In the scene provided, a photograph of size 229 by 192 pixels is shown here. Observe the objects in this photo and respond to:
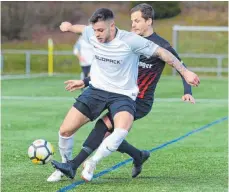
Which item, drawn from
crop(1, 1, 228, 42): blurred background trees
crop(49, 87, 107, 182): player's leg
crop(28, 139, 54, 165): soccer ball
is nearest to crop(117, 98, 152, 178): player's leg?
crop(49, 87, 107, 182): player's leg

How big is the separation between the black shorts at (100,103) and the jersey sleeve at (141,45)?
55 centimetres

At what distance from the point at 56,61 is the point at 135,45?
3496 centimetres

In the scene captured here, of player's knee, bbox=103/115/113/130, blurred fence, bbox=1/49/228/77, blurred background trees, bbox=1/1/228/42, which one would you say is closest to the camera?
player's knee, bbox=103/115/113/130

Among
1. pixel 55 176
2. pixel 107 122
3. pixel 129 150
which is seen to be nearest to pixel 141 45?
pixel 107 122

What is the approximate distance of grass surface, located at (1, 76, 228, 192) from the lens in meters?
8.55

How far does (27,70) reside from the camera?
1586 inches

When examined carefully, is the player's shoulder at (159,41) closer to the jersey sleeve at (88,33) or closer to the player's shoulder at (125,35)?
→ the player's shoulder at (125,35)

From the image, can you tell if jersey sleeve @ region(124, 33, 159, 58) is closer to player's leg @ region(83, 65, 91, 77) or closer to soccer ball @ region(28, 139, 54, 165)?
soccer ball @ region(28, 139, 54, 165)

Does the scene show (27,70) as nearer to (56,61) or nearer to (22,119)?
(56,61)

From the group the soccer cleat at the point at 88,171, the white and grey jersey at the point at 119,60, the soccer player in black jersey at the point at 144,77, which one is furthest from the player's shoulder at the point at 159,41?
the soccer cleat at the point at 88,171

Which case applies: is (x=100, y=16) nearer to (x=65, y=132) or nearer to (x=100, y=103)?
(x=100, y=103)

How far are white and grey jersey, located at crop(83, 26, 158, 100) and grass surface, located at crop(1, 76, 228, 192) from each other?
3.55 feet

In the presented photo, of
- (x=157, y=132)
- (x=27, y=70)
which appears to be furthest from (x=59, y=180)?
(x=27, y=70)

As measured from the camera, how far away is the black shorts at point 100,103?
8.57 m
